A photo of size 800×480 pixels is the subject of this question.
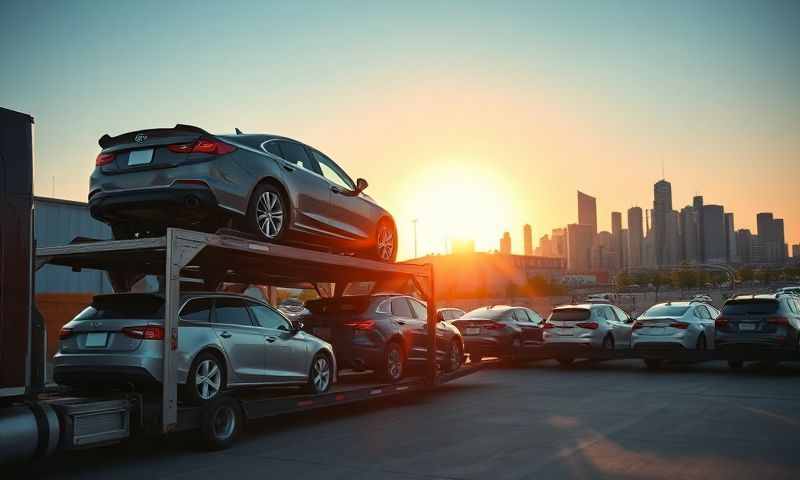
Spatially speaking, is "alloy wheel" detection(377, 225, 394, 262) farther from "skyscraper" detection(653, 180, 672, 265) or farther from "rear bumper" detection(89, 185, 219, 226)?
"skyscraper" detection(653, 180, 672, 265)

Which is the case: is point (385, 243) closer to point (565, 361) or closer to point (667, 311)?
point (667, 311)

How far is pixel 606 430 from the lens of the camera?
391 inches

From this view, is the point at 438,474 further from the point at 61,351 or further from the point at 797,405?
the point at 797,405

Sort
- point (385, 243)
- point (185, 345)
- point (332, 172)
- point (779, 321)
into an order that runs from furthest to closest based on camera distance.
Result: 1. point (779, 321)
2. point (385, 243)
3. point (332, 172)
4. point (185, 345)

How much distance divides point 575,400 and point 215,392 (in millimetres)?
6864

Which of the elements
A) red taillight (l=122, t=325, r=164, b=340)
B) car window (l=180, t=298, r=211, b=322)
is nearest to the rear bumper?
car window (l=180, t=298, r=211, b=322)

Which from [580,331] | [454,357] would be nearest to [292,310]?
[580,331]

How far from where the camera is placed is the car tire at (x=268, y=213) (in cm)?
920

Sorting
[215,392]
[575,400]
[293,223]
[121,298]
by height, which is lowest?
[575,400]

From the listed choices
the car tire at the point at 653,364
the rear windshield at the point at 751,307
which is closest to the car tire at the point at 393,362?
the car tire at the point at 653,364

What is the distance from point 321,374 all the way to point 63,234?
49.8 feet

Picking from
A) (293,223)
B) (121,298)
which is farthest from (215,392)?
(293,223)

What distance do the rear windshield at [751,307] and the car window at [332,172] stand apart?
10.7 m

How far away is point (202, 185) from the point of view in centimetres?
841
